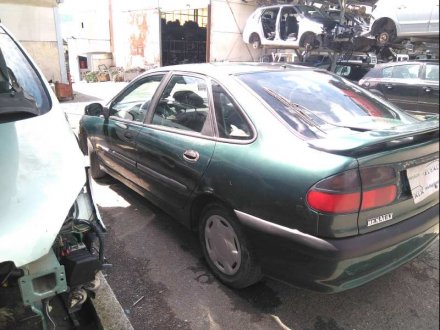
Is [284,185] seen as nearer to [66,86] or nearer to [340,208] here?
[340,208]

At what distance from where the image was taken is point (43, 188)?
1890 millimetres

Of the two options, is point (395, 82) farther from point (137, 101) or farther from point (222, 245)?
point (222, 245)

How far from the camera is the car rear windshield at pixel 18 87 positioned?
2.27 m

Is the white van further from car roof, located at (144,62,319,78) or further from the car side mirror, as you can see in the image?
the car side mirror

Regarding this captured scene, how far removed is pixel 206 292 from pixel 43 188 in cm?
131

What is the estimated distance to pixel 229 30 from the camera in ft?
65.6

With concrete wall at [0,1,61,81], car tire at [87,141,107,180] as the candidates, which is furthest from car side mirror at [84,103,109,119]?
concrete wall at [0,1,61,81]

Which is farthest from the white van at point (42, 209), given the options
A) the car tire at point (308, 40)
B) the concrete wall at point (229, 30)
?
the concrete wall at point (229, 30)

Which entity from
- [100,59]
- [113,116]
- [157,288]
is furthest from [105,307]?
[100,59]

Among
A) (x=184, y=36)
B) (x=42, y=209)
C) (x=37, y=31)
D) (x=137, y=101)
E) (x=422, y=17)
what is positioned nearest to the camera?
(x=422, y=17)

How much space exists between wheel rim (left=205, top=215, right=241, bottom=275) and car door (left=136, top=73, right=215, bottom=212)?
30 centimetres

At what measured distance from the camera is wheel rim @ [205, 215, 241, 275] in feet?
8.20

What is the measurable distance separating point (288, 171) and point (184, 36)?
21.2 m

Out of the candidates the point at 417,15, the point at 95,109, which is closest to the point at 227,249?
the point at 417,15
